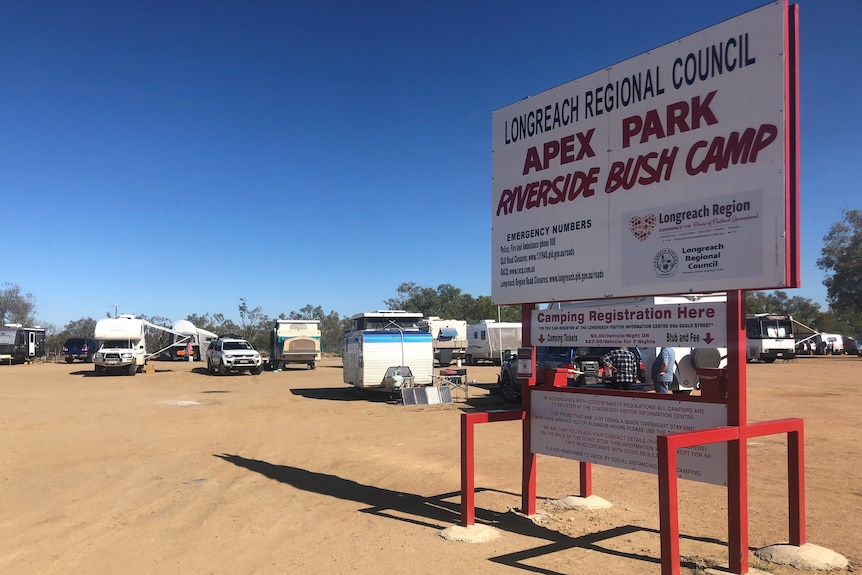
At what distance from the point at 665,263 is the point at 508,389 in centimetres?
1156

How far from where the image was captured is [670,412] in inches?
187

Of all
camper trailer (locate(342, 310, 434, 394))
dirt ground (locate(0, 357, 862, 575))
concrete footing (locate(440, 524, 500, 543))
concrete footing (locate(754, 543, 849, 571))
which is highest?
camper trailer (locate(342, 310, 434, 394))

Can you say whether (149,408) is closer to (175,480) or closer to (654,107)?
(175,480)

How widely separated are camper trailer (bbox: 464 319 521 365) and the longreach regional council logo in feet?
91.1

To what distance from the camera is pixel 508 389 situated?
52.2 ft

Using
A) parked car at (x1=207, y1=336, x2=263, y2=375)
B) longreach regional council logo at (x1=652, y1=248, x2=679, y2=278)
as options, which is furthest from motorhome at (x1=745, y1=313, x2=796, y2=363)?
longreach regional council logo at (x1=652, y1=248, x2=679, y2=278)

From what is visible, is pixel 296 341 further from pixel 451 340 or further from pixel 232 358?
pixel 451 340

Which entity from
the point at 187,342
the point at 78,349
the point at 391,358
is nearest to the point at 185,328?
the point at 187,342

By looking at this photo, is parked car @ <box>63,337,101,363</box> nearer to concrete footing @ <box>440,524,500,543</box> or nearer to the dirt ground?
the dirt ground

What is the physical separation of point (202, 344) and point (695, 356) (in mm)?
45400

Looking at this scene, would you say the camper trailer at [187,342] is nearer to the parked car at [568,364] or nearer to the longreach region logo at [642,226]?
the parked car at [568,364]

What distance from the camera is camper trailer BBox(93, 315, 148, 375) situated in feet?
93.9

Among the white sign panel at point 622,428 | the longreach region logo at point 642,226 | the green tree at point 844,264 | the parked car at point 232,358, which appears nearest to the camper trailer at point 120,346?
the parked car at point 232,358

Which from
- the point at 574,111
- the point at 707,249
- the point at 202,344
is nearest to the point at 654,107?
the point at 574,111
